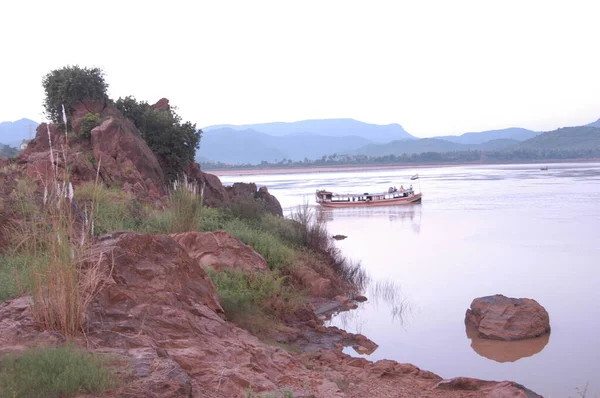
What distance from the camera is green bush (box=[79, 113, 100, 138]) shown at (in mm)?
19844

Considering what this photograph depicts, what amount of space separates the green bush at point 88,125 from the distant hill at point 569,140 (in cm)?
12989

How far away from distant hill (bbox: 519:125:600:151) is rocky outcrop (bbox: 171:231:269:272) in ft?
442

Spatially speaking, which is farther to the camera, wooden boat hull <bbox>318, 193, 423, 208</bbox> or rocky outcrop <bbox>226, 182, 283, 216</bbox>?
wooden boat hull <bbox>318, 193, 423, 208</bbox>

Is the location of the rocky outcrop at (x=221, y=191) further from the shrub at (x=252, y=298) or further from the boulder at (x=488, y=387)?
the boulder at (x=488, y=387)

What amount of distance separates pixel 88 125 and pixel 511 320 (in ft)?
46.4

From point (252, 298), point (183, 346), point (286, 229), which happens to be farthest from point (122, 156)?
point (183, 346)

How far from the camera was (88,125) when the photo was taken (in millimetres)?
19938

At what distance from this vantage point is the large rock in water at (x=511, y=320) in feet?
40.0

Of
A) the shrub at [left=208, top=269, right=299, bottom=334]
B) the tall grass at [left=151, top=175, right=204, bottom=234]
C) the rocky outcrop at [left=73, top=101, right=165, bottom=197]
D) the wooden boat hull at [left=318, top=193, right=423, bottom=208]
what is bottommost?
the wooden boat hull at [left=318, top=193, right=423, bottom=208]

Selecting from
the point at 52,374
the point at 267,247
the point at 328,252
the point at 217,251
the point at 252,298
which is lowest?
the point at 328,252

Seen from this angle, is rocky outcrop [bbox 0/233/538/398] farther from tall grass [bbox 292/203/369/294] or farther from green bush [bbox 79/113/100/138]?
green bush [bbox 79/113/100/138]

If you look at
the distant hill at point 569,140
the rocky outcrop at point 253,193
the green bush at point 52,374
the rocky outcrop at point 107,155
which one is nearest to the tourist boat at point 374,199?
the rocky outcrop at point 253,193

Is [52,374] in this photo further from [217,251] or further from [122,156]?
[122,156]

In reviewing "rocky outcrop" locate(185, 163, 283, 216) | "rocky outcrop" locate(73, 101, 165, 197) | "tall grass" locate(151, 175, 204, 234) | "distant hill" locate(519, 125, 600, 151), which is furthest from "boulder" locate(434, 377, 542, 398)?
"distant hill" locate(519, 125, 600, 151)
